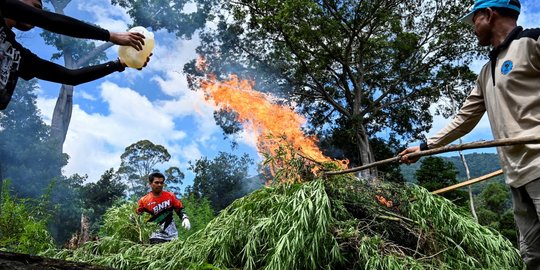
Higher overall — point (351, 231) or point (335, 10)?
point (335, 10)

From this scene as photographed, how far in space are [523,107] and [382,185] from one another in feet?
6.78

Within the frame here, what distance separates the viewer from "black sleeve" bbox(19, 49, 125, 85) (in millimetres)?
1931

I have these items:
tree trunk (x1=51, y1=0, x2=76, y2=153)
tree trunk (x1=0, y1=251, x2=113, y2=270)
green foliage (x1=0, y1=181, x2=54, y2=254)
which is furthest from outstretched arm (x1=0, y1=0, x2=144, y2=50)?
tree trunk (x1=51, y1=0, x2=76, y2=153)

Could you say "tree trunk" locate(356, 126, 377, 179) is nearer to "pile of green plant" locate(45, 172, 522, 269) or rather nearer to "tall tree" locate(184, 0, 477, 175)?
"tall tree" locate(184, 0, 477, 175)

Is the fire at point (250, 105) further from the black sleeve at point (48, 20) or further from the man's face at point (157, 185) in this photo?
the black sleeve at point (48, 20)

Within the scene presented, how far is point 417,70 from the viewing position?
17.7 meters

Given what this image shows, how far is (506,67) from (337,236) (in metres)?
1.72

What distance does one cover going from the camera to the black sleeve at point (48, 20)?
5.58 feet

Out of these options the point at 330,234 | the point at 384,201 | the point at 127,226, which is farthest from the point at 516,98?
the point at 127,226

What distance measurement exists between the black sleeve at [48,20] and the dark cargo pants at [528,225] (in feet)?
6.98

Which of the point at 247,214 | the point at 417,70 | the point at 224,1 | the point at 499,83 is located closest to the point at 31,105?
the point at 224,1

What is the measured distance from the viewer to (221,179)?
873 inches

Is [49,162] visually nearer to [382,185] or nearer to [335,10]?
[335,10]

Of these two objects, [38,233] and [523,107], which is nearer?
[523,107]
